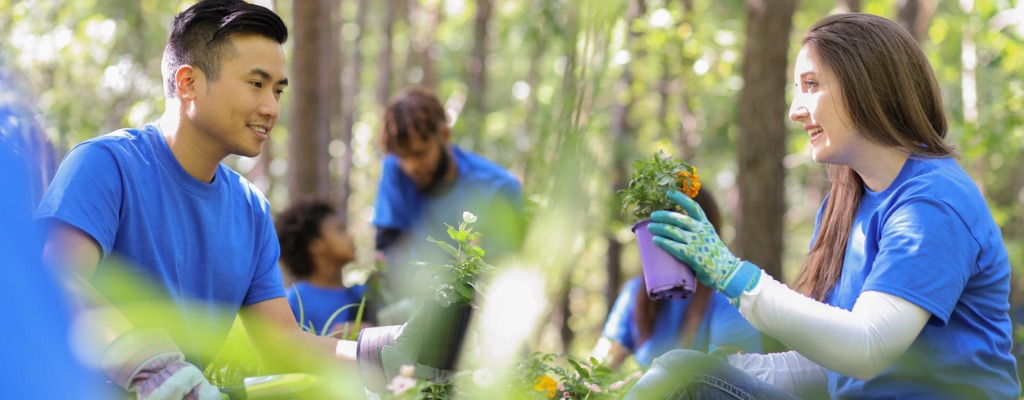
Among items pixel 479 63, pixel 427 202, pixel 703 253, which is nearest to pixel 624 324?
pixel 427 202

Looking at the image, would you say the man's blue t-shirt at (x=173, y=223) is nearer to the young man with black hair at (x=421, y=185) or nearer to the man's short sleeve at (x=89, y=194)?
the man's short sleeve at (x=89, y=194)

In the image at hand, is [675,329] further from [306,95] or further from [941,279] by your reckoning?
Answer: [306,95]

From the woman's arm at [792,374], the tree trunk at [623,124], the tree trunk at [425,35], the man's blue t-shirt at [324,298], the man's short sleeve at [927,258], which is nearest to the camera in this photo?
the man's short sleeve at [927,258]

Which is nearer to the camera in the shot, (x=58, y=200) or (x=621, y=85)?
(x=58, y=200)

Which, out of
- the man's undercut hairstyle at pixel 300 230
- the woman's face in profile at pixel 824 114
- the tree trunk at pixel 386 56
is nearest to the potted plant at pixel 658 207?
the woman's face in profile at pixel 824 114

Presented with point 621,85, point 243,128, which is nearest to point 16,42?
point 621,85

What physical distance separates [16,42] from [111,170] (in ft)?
23.1

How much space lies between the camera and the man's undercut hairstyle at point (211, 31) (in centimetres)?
228

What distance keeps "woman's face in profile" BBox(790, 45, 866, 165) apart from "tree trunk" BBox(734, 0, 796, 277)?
139 inches

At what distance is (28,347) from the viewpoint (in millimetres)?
1705

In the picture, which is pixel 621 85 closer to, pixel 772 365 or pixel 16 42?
pixel 16 42

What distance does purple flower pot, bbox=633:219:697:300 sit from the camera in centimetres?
202

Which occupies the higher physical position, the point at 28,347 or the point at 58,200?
the point at 58,200

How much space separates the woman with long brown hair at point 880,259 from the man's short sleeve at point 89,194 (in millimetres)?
1077
